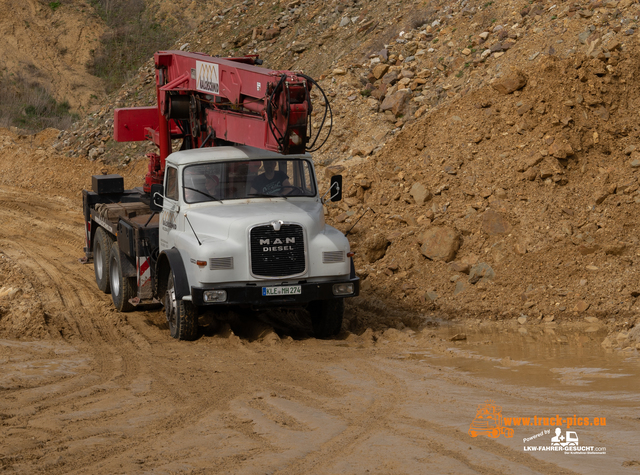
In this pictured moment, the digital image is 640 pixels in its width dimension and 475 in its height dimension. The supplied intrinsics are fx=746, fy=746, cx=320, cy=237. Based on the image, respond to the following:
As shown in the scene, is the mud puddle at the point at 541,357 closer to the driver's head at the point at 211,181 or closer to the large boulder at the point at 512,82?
the driver's head at the point at 211,181

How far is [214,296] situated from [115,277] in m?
3.71

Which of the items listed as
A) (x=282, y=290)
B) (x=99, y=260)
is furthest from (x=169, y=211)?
(x=99, y=260)

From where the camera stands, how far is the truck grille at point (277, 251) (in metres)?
9.29

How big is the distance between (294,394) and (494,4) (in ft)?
45.8

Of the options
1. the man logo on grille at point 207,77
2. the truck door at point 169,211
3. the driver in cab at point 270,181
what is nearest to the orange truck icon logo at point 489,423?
the driver in cab at point 270,181

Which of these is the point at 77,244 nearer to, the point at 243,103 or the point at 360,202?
the point at 360,202

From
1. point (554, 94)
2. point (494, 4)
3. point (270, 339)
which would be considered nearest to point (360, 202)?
point (554, 94)

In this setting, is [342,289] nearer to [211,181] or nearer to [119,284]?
[211,181]

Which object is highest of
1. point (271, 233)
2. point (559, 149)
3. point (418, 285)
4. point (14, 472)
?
point (559, 149)

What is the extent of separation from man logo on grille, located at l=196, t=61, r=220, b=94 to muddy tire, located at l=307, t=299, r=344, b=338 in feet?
10.7

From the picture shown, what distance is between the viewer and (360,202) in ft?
49.4

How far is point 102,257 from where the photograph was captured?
12.9 meters

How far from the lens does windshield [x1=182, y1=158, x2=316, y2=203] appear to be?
33.2 feet

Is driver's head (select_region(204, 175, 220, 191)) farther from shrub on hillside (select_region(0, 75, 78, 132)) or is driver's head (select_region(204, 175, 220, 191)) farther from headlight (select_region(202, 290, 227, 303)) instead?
shrub on hillside (select_region(0, 75, 78, 132))
